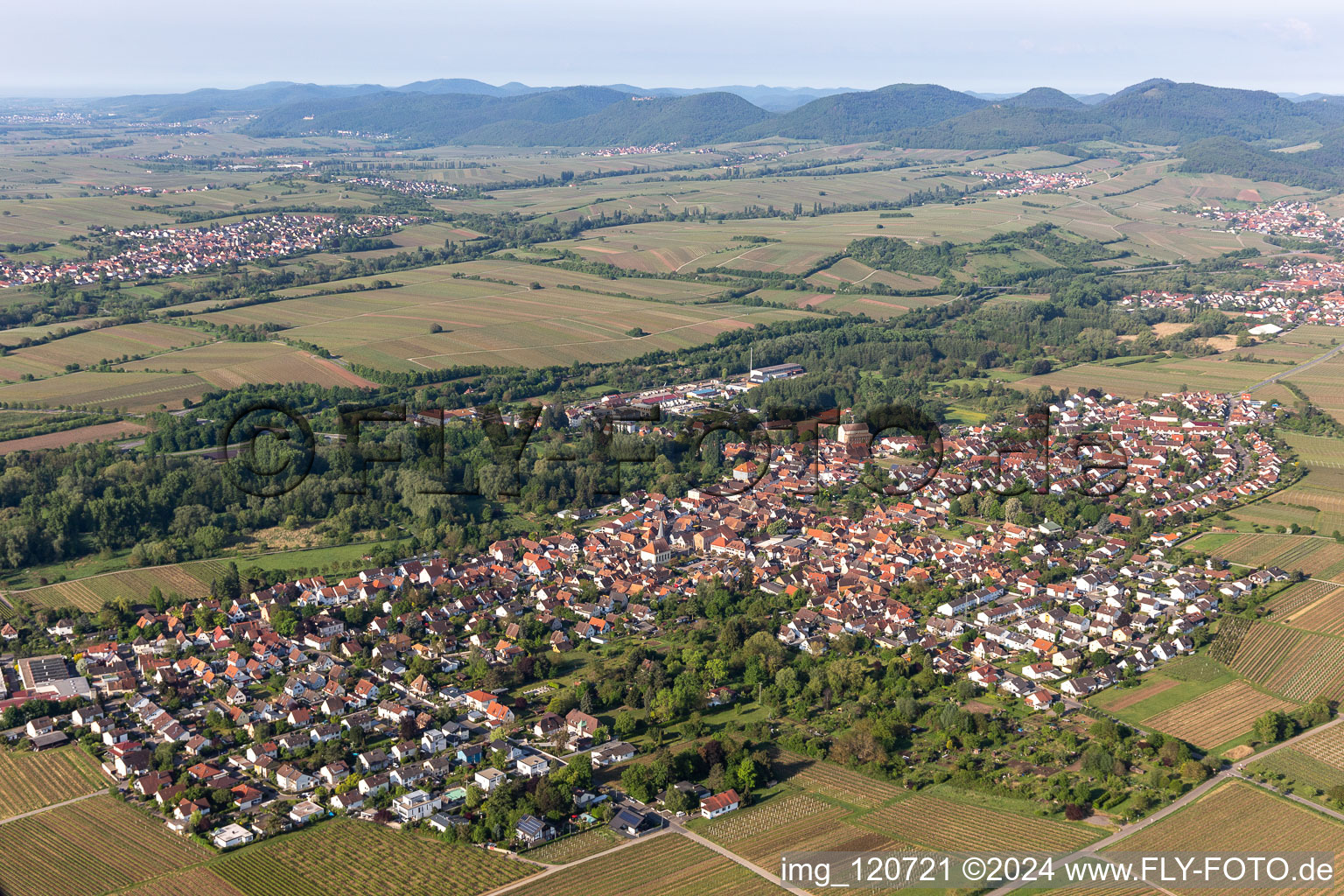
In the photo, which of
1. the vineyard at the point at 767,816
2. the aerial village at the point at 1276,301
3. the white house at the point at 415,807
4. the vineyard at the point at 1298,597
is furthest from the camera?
the aerial village at the point at 1276,301

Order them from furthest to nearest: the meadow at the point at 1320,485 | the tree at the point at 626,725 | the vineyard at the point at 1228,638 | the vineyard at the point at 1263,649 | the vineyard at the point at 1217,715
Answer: the meadow at the point at 1320,485 < the vineyard at the point at 1228,638 < the vineyard at the point at 1263,649 < the tree at the point at 626,725 < the vineyard at the point at 1217,715

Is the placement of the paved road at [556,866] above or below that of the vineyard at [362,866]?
above

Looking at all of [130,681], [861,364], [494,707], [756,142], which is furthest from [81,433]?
[756,142]

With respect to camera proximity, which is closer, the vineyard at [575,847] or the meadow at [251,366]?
the vineyard at [575,847]

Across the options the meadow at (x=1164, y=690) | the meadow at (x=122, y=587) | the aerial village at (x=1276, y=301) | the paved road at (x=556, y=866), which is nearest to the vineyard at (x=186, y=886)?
the paved road at (x=556, y=866)

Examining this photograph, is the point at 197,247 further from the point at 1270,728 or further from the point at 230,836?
the point at 1270,728

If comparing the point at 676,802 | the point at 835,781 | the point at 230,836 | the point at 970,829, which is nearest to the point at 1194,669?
the point at 970,829

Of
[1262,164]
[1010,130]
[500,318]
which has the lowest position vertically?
[500,318]

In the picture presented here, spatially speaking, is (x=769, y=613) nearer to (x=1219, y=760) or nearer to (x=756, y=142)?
(x=1219, y=760)

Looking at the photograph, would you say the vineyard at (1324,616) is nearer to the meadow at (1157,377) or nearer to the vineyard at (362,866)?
the vineyard at (362,866)
